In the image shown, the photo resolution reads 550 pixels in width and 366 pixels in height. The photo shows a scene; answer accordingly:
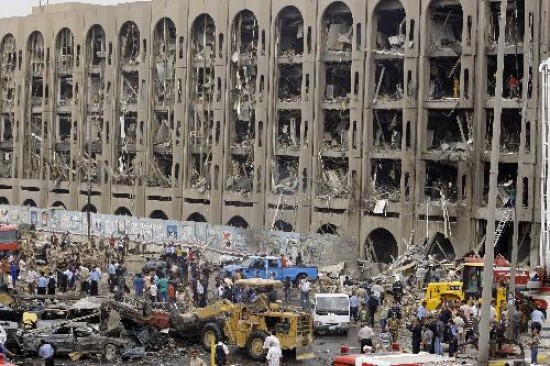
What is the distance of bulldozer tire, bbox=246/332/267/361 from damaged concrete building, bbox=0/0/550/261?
61.5 ft

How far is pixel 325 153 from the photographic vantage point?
67.7m

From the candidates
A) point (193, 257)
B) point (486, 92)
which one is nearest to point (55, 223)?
point (193, 257)

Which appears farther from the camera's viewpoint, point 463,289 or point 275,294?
point 463,289

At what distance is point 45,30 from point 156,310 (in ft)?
185

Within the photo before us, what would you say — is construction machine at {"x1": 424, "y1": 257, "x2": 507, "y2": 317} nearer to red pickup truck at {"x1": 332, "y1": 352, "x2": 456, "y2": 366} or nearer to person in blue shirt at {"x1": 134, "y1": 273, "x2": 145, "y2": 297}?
person in blue shirt at {"x1": 134, "y1": 273, "x2": 145, "y2": 297}

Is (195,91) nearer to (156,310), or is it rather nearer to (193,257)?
(193,257)

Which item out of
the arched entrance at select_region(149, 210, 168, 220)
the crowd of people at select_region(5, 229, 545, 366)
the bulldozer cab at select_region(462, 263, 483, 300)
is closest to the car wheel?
the crowd of people at select_region(5, 229, 545, 366)

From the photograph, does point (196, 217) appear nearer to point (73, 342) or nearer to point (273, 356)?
point (73, 342)

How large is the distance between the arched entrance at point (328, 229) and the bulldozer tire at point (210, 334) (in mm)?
30935

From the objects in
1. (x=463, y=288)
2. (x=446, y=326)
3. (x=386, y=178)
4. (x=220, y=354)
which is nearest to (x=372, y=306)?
(x=463, y=288)

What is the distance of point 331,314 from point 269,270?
10.8 meters

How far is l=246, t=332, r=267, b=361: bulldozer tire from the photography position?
34.5 m

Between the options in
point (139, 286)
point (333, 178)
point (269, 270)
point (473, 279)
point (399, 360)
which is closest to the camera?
point (399, 360)

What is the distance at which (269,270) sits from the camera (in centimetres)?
5166
